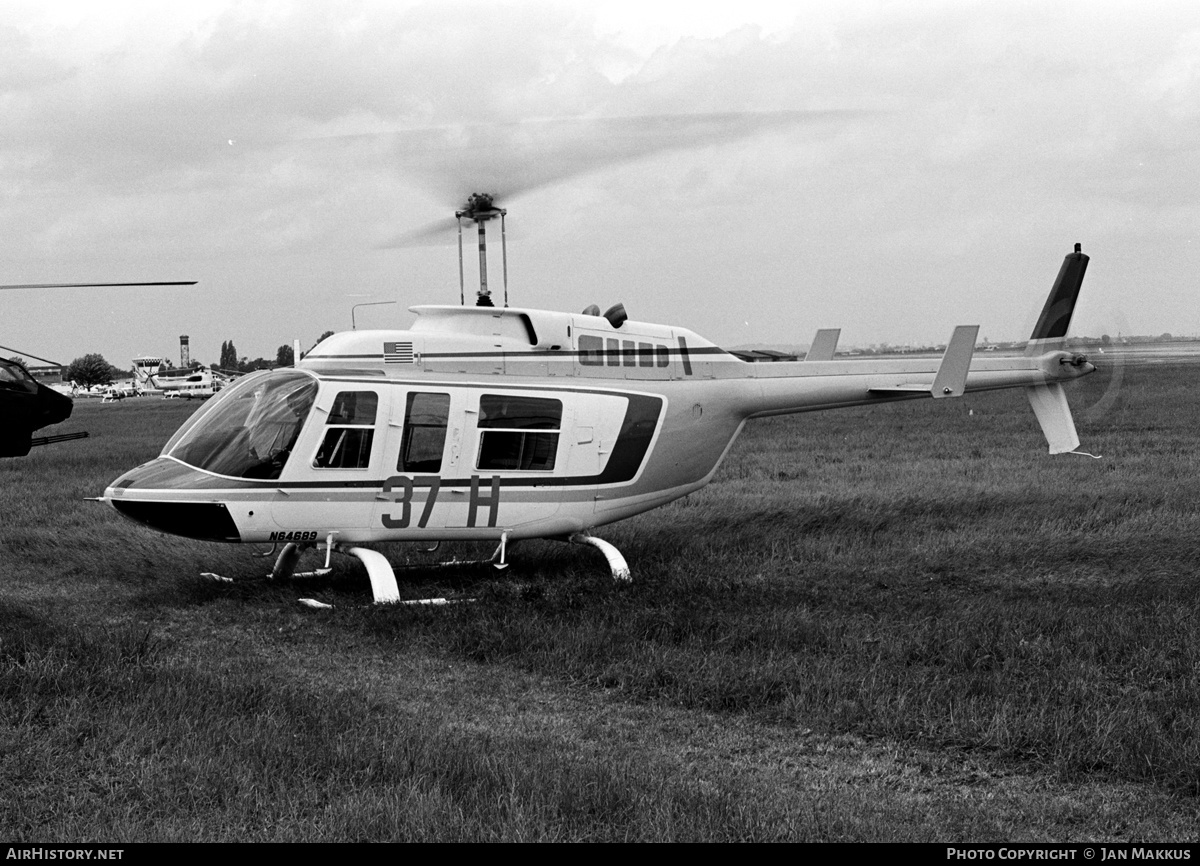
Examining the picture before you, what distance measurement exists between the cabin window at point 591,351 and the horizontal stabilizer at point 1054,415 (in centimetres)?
504

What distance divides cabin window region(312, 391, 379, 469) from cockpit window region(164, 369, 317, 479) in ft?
0.75

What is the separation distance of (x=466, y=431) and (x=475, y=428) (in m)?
0.08

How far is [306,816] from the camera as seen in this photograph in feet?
15.4

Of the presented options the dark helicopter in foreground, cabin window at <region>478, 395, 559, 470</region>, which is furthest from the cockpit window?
the dark helicopter in foreground

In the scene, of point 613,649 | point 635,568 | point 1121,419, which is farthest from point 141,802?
point 1121,419

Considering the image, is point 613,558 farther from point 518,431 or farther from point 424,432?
point 424,432

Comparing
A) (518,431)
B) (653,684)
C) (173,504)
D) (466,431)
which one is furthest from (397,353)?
(653,684)

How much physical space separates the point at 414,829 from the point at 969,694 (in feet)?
11.4

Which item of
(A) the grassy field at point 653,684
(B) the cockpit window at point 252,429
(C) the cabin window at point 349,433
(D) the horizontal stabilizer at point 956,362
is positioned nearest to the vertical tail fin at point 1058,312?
(A) the grassy field at point 653,684

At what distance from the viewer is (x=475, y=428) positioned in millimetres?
9359

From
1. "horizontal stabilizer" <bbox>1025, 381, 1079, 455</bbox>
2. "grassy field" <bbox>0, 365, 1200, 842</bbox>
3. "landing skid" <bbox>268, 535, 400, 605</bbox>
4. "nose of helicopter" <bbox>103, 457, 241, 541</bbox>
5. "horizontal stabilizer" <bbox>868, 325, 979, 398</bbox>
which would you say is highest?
"horizontal stabilizer" <bbox>868, 325, 979, 398</bbox>

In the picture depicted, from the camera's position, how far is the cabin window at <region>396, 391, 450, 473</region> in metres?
9.17

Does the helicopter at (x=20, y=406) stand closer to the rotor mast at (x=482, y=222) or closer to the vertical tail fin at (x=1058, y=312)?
the rotor mast at (x=482, y=222)

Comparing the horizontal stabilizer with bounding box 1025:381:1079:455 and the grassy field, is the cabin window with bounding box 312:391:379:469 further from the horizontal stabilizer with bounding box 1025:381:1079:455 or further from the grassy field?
the horizontal stabilizer with bounding box 1025:381:1079:455
